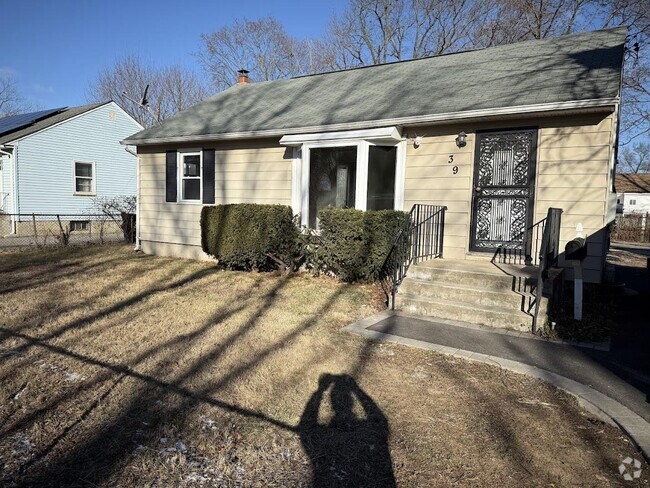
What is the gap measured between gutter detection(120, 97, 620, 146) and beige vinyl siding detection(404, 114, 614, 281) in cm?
33

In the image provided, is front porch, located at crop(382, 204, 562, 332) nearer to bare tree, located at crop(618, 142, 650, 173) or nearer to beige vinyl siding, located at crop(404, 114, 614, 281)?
beige vinyl siding, located at crop(404, 114, 614, 281)

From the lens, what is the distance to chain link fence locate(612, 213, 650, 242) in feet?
75.7

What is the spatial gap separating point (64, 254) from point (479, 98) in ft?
32.9

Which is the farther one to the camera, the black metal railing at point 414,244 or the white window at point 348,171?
the white window at point 348,171

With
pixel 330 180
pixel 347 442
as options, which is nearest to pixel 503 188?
pixel 330 180

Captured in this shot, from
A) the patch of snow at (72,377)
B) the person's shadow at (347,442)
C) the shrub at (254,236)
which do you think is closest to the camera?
the person's shadow at (347,442)

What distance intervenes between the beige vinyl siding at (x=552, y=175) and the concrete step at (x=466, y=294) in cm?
145

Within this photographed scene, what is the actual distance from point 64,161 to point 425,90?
55.0ft

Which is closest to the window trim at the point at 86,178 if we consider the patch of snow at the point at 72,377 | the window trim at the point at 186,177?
the window trim at the point at 186,177

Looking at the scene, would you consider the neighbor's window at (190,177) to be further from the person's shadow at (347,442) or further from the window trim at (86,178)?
the window trim at (86,178)

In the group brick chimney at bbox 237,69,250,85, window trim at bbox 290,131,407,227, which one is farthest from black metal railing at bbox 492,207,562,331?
brick chimney at bbox 237,69,250,85

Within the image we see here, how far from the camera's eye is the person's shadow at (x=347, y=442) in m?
2.55

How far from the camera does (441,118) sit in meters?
7.16

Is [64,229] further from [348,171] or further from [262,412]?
[262,412]
